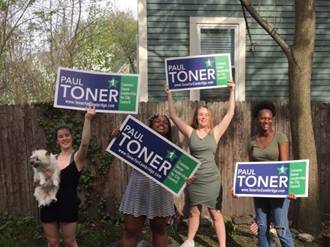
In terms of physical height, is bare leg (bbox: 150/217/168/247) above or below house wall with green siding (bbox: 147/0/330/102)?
below

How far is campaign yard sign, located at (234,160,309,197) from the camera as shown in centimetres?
469

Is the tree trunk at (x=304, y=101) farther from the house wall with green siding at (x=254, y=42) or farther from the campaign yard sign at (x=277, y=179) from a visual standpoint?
the house wall with green siding at (x=254, y=42)

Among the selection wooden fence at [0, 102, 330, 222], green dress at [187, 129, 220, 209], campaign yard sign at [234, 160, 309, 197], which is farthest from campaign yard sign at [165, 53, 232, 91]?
wooden fence at [0, 102, 330, 222]

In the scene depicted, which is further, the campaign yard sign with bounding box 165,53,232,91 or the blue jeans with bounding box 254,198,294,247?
the campaign yard sign with bounding box 165,53,232,91

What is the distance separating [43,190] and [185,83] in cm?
211

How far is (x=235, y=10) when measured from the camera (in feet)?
32.0

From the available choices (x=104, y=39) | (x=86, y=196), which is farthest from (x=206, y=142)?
(x=104, y=39)

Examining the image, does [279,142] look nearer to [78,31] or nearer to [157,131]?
[157,131]

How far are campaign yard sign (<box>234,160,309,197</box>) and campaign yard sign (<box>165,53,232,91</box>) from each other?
1135 mm

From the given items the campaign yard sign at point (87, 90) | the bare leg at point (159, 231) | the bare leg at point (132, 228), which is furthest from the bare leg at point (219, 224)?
the campaign yard sign at point (87, 90)

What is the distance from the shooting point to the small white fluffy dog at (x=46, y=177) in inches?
167

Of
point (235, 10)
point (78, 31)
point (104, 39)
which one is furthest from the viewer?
point (104, 39)

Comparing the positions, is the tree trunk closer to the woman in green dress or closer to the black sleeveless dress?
the woman in green dress

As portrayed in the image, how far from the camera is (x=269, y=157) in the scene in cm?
479
